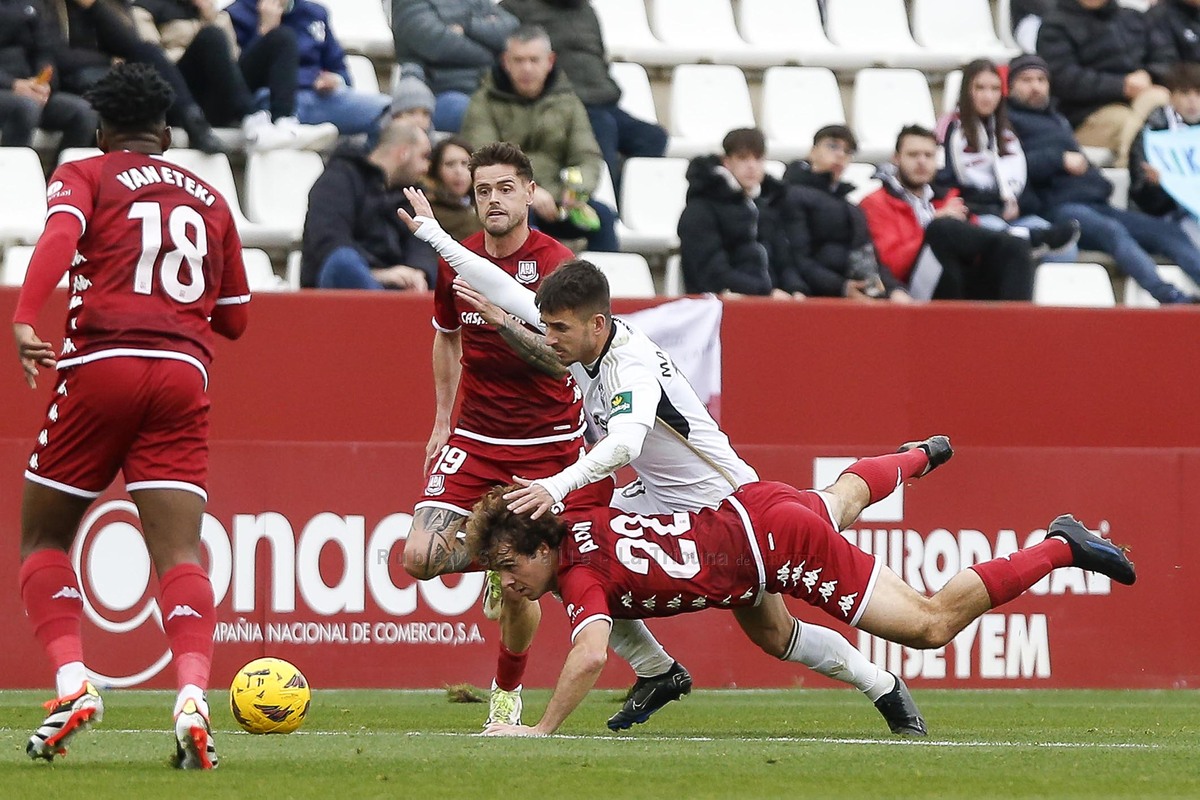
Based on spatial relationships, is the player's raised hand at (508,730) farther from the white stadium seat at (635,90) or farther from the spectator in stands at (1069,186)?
the spectator in stands at (1069,186)

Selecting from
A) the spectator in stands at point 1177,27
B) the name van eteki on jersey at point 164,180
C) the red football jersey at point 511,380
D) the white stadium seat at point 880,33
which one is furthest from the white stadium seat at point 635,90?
the name van eteki on jersey at point 164,180

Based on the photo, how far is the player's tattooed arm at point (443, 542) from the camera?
320 inches

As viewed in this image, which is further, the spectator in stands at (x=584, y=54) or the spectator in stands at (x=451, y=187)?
the spectator in stands at (x=584, y=54)

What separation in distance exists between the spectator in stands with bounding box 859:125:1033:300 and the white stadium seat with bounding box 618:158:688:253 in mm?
1334

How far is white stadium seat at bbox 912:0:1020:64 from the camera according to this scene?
16.1 m

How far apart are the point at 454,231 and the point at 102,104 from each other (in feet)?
17.0

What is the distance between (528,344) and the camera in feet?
26.4

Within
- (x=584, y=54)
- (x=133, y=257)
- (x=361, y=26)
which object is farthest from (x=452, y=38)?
(x=133, y=257)

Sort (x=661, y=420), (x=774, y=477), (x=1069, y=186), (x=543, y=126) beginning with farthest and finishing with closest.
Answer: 1. (x=1069, y=186)
2. (x=543, y=126)
3. (x=774, y=477)
4. (x=661, y=420)

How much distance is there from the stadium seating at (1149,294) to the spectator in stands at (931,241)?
148 centimetres

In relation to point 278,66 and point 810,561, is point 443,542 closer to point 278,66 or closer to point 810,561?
point 810,561

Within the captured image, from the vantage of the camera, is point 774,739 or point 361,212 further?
point 361,212

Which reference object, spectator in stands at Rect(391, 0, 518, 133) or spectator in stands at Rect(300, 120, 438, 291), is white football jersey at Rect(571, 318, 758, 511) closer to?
spectator in stands at Rect(300, 120, 438, 291)

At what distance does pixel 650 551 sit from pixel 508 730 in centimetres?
87
